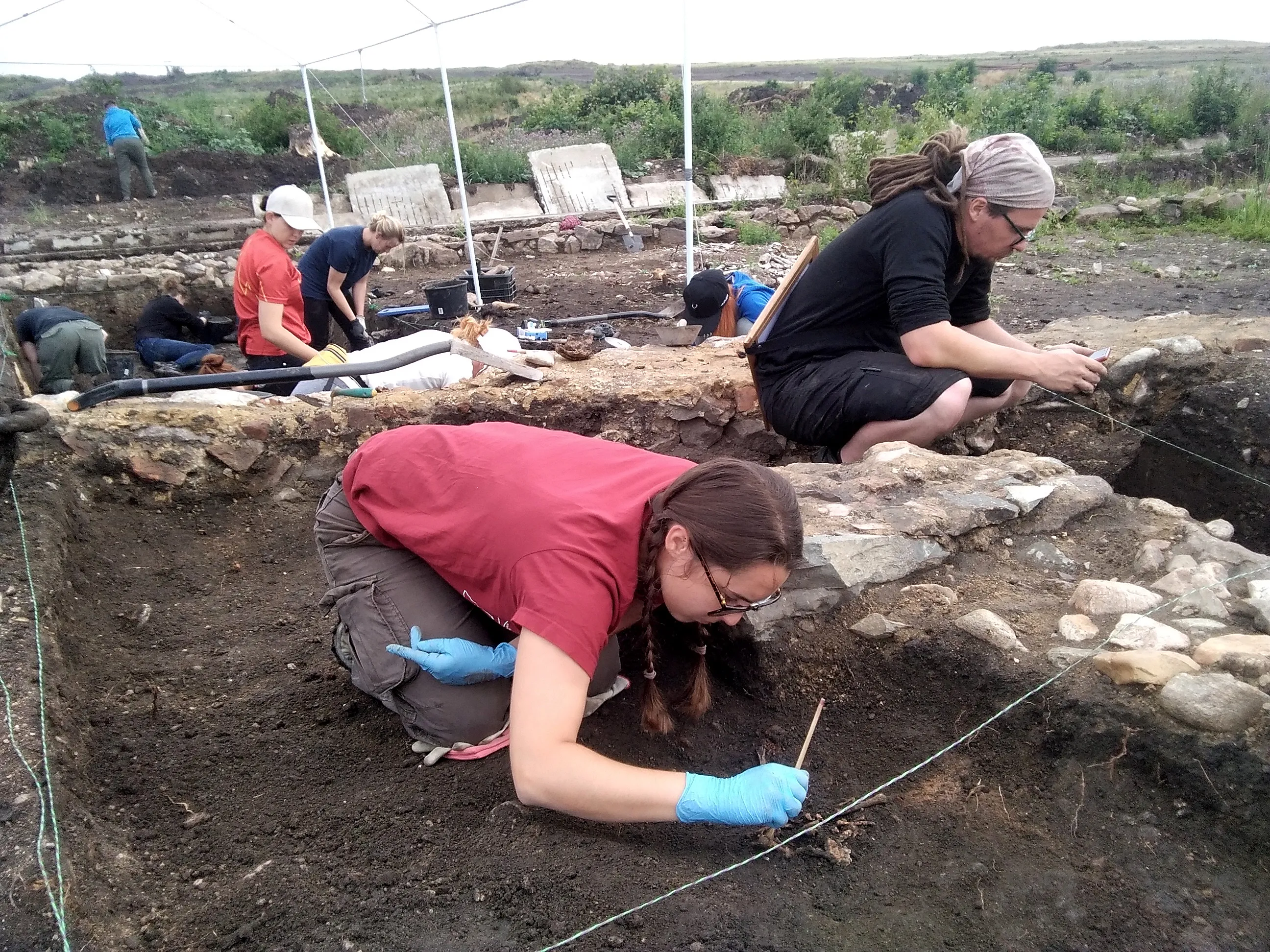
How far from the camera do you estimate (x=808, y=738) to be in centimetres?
171

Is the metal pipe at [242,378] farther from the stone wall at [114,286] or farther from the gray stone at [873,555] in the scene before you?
the stone wall at [114,286]

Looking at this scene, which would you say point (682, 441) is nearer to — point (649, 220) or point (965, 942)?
point (965, 942)

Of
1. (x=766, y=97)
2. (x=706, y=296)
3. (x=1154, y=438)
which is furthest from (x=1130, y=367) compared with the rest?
(x=766, y=97)

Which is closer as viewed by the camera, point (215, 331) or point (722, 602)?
point (722, 602)

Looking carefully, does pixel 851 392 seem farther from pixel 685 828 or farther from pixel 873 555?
pixel 685 828

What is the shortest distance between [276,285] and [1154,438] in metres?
4.29

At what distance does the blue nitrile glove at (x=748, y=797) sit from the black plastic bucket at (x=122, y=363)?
604cm

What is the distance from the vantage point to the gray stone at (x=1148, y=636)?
1858mm

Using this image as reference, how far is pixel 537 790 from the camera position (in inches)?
55.2

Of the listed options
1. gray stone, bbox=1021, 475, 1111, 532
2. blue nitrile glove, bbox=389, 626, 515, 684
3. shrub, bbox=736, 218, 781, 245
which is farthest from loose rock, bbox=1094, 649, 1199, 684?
shrub, bbox=736, 218, 781, 245

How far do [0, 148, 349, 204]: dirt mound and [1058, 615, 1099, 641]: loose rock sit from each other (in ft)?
44.8

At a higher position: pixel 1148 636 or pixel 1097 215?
pixel 1148 636

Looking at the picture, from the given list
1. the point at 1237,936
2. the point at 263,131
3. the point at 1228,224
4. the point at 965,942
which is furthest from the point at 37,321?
the point at 263,131

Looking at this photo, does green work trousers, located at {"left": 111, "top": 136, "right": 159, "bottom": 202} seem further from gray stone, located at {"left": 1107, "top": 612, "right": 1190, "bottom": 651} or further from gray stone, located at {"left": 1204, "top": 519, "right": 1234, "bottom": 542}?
gray stone, located at {"left": 1107, "top": 612, "right": 1190, "bottom": 651}
